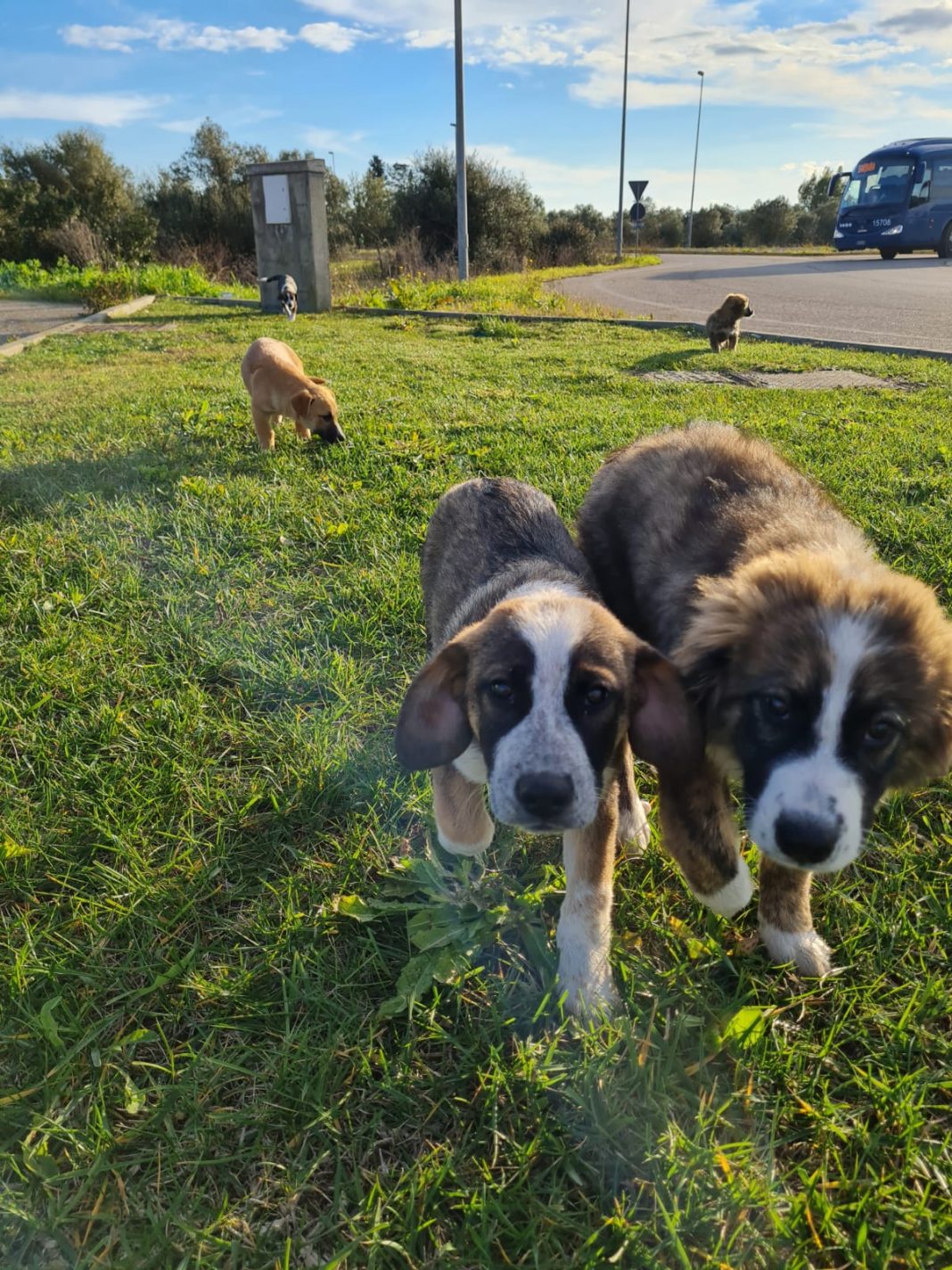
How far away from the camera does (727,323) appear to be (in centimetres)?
1158

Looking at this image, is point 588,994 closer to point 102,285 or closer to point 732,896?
point 732,896

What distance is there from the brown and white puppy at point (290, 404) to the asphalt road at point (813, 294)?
29.2ft

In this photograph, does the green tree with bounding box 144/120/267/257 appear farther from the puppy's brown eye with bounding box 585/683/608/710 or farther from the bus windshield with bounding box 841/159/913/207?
the puppy's brown eye with bounding box 585/683/608/710

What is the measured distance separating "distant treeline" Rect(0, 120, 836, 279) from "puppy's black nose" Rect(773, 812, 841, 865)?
24329 millimetres

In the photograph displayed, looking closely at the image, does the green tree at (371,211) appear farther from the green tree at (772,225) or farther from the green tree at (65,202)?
the green tree at (772,225)

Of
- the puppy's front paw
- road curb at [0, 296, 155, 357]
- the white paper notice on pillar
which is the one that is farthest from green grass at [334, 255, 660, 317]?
the puppy's front paw

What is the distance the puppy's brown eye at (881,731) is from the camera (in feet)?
6.50

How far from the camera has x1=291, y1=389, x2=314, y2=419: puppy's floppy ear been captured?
21.6 ft

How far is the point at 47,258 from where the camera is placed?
93.4 feet

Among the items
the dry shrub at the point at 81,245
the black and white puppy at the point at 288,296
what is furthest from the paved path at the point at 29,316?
the dry shrub at the point at 81,245

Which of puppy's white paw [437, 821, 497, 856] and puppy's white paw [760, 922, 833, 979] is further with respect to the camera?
puppy's white paw [437, 821, 497, 856]

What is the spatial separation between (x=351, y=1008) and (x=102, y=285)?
19171 mm

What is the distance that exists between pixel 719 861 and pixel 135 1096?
1.58 m

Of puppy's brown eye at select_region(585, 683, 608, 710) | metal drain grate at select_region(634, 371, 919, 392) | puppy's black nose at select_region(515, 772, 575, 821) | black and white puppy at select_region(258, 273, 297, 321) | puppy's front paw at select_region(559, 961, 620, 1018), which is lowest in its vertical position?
puppy's front paw at select_region(559, 961, 620, 1018)
